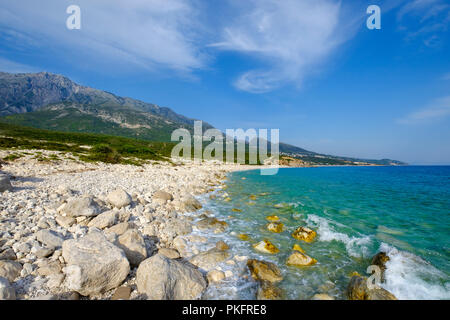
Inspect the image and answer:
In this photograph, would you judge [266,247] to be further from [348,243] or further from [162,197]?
[162,197]

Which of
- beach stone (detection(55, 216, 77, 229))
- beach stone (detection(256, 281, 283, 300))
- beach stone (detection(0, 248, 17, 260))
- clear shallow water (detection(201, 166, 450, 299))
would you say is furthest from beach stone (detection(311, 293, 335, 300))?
beach stone (detection(55, 216, 77, 229))

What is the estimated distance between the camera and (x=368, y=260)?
711 centimetres

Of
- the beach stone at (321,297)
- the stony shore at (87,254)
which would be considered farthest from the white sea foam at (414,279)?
the stony shore at (87,254)

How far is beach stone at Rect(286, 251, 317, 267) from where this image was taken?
6.54m

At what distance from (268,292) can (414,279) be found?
188 inches

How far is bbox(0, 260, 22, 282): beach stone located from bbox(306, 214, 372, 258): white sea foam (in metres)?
10.4

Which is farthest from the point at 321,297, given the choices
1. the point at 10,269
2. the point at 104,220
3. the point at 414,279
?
the point at 104,220

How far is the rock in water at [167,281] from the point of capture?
178 inches

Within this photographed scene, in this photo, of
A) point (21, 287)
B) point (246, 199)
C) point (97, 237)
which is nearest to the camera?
point (21, 287)

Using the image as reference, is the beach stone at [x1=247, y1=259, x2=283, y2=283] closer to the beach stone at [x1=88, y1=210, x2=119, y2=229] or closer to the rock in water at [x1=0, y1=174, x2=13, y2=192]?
the beach stone at [x1=88, y1=210, x2=119, y2=229]

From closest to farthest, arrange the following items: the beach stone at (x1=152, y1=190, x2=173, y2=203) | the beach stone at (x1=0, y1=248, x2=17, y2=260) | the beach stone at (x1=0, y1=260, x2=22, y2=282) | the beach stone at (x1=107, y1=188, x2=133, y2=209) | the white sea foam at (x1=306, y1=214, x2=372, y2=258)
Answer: the beach stone at (x1=0, y1=260, x2=22, y2=282) → the beach stone at (x1=0, y1=248, x2=17, y2=260) → the white sea foam at (x1=306, y1=214, x2=372, y2=258) → the beach stone at (x1=107, y1=188, x2=133, y2=209) → the beach stone at (x1=152, y1=190, x2=173, y2=203)
